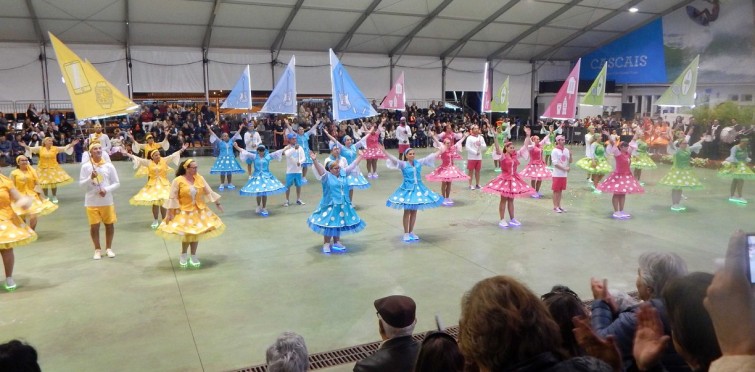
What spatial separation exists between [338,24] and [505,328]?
940 inches

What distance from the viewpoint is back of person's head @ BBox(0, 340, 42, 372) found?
84.0 inches

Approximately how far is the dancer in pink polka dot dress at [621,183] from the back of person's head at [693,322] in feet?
31.0

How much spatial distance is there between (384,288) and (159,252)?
157 inches

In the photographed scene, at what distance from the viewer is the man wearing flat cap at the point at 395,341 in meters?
2.93

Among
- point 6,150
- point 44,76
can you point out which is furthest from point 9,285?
point 44,76

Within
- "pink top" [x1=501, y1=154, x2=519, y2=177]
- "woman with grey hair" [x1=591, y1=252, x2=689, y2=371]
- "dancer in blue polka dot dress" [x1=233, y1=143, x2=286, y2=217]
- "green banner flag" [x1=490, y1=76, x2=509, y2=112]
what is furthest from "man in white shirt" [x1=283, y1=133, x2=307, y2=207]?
"woman with grey hair" [x1=591, y1=252, x2=689, y2=371]

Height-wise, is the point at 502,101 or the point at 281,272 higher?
the point at 502,101

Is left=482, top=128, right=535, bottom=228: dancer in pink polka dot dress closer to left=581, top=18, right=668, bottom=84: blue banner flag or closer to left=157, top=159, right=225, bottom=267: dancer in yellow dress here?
left=157, top=159, right=225, bottom=267: dancer in yellow dress

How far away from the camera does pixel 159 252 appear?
8.59 meters

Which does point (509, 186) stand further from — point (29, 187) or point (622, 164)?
point (29, 187)

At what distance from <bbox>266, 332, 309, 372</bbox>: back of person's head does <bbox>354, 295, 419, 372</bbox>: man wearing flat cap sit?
306mm

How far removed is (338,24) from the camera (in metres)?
24.3

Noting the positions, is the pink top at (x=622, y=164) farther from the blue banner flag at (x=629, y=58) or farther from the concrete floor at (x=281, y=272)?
the blue banner flag at (x=629, y=58)

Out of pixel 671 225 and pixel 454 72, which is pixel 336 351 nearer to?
pixel 671 225
